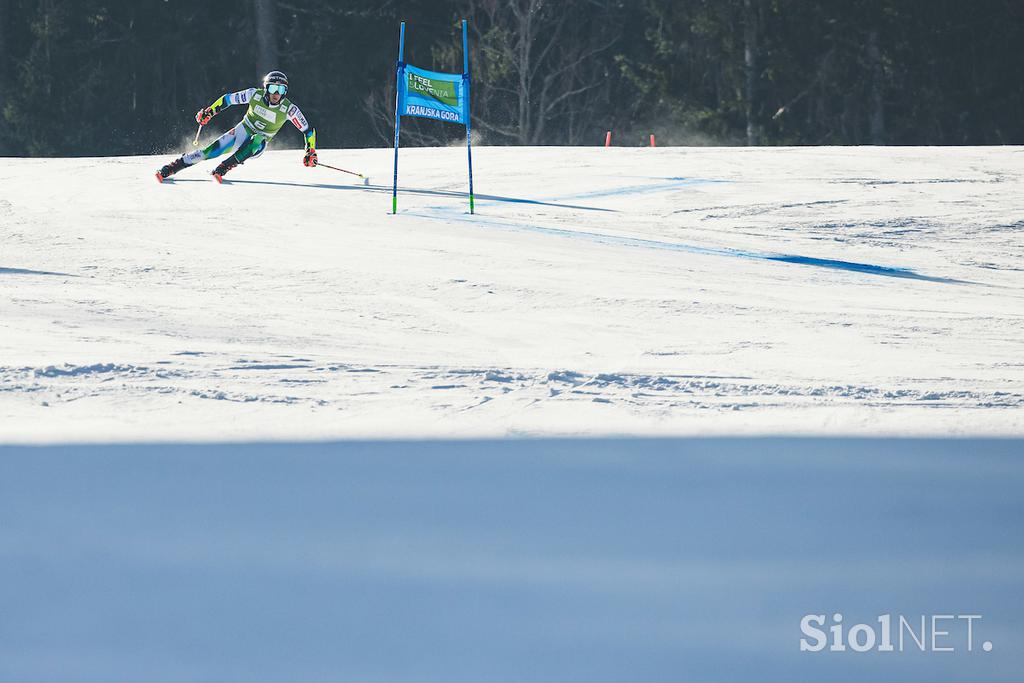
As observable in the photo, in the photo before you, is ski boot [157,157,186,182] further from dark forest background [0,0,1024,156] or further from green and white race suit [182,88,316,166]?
dark forest background [0,0,1024,156]

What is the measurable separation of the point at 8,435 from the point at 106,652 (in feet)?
5.87

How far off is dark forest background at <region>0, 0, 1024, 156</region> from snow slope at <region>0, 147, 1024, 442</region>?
1822 cm

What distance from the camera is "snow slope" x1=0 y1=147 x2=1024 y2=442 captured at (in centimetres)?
495

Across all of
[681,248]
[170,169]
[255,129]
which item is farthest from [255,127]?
[681,248]

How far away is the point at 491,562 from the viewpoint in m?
3.30

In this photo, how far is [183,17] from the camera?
35.8 meters

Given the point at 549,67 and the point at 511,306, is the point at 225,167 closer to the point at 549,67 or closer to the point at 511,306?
the point at 511,306

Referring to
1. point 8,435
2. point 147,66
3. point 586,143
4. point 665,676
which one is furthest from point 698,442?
point 147,66

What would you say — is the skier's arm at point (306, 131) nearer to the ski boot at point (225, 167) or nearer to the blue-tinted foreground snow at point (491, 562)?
the ski boot at point (225, 167)

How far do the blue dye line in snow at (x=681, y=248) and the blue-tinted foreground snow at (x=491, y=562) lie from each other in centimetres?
504

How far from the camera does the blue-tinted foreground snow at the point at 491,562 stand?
2.89m

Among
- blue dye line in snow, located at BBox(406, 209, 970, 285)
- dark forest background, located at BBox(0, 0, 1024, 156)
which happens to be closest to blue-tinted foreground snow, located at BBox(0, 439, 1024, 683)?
blue dye line in snow, located at BBox(406, 209, 970, 285)

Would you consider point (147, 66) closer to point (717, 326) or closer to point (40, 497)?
point (717, 326)

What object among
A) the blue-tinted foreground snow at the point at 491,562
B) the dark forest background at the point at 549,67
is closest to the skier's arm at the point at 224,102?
the blue-tinted foreground snow at the point at 491,562
